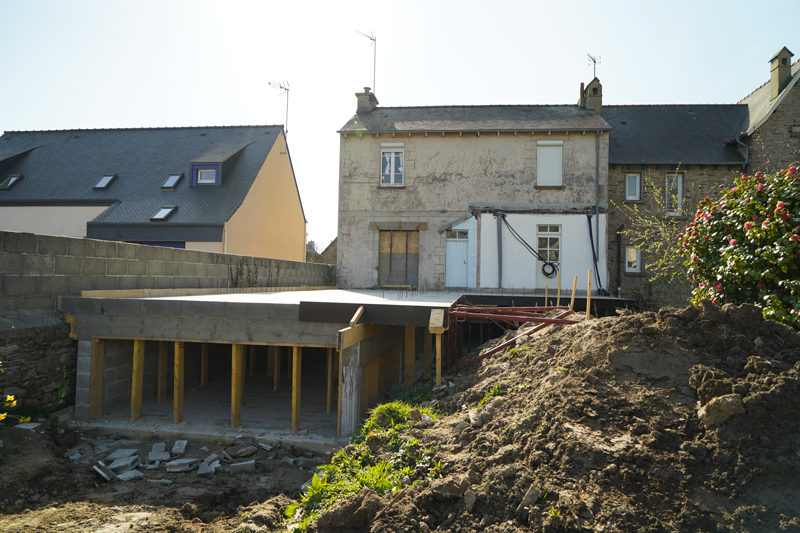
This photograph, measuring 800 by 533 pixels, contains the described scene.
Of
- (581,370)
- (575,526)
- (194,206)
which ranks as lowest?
(575,526)

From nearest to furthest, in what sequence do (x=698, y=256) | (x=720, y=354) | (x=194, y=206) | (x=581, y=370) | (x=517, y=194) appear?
1. (x=720, y=354)
2. (x=581, y=370)
3. (x=698, y=256)
4. (x=517, y=194)
5. (x=194, y=206)

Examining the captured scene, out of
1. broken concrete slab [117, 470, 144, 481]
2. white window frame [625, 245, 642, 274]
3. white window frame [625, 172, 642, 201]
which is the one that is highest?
white window frame [625, 172, 642, 201]

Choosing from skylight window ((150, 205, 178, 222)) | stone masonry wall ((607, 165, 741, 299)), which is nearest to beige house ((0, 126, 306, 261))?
skylight window ((150, 205, 178, 222))

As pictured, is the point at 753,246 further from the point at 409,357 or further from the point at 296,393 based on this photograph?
the point at 296,393

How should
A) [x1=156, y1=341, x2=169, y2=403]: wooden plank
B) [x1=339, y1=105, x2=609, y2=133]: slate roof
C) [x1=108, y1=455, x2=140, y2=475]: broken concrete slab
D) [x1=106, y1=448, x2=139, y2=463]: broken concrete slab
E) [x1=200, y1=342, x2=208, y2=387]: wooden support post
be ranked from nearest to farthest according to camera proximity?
[x1=108, y1=455, x2=140, y2=475]: broken concrete slab → [x1=106, y1=448, x2=139, y2=463]: broken concrete slab → [x1=156, y1=341, x2=169, y2=403]: wooden plank → [x1=200, y1=342, x2=208, y2=387]: wooden support post → [x1=339, y1=105, x2=609, y2=133]: slate roof

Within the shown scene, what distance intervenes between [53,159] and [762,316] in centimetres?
2546

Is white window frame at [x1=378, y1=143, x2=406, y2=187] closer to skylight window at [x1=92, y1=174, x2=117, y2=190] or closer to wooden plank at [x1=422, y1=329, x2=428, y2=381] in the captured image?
wooden plank at [x1=422, y1=329, x2=428, y2=381]

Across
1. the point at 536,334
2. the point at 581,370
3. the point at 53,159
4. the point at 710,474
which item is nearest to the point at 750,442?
the point at 710,474

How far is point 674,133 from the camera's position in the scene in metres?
18.5

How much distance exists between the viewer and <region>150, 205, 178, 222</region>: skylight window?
1734 cm

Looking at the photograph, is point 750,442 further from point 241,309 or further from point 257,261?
point 257,261

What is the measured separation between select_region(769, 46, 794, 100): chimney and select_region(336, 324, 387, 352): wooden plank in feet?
58.6

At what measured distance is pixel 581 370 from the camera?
15.3 ft

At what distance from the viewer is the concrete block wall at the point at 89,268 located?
21.3 ft
